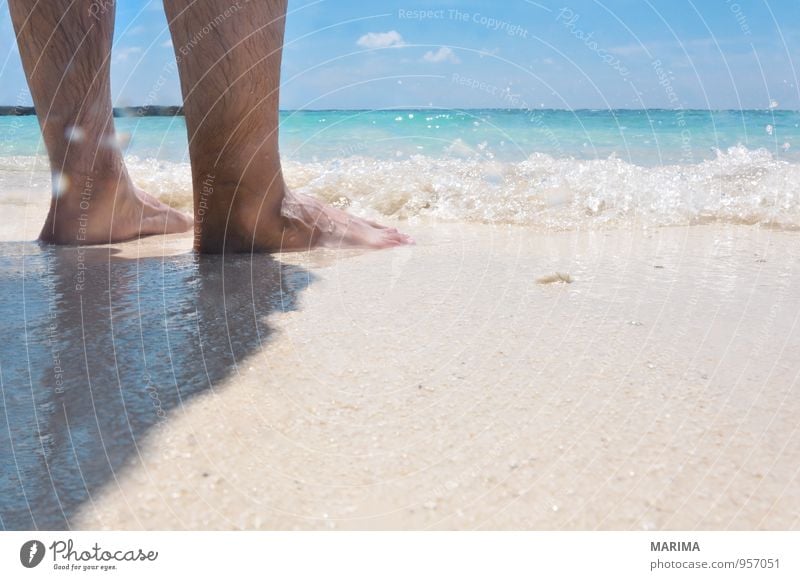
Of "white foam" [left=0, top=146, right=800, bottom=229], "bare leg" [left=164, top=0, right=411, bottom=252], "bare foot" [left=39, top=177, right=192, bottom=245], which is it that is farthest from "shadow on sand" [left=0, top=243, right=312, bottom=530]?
"white foam" [left=0, top=146, right=800, bottom=229]

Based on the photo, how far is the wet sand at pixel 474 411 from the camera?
0.90 meters

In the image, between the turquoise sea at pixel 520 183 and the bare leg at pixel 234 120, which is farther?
the turquoise sea at pixel 520 183

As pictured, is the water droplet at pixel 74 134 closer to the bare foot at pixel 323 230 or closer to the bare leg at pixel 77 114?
the bare leg at pixel 77 114

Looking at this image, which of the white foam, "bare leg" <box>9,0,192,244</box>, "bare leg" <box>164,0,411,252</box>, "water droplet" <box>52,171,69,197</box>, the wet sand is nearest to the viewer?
the wet sand

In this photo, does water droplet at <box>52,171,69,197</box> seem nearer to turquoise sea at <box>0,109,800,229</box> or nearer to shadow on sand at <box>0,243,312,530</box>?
shadow on sand at <box>0,243,312,530</box>

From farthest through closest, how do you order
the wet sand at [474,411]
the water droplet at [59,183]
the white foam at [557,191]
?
the white foam at [557,191] → the water droplet at [59,183] → the wet sand at [474,411]

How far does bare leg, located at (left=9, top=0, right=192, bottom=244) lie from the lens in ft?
7.85

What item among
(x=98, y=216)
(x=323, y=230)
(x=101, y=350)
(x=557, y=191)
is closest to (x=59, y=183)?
(x=98, y=216)

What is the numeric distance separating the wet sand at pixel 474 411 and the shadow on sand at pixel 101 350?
14mm

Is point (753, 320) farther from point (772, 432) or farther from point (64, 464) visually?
point (64, 464)

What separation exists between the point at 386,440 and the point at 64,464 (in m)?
0.45

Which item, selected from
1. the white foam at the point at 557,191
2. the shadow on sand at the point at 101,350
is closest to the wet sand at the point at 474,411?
the shadow on sand at the point at 101,350
